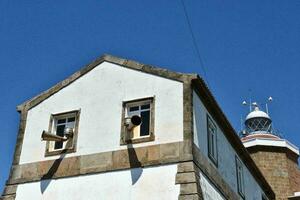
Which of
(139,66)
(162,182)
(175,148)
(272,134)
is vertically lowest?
(162,182)

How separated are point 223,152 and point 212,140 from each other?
1228mm

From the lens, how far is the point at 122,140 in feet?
48.1

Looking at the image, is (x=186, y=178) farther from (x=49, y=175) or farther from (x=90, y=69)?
(x=90, y=69)

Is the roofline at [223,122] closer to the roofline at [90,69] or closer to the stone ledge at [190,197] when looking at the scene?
the roofline at [90,69]

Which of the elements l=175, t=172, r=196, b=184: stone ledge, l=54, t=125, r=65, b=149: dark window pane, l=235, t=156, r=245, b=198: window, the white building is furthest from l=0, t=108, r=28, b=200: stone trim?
l=235, t=156, r=245, b=198: window

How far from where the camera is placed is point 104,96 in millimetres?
15758

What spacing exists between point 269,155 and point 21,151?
17332mm

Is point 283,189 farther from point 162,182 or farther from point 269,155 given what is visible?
point 162,182

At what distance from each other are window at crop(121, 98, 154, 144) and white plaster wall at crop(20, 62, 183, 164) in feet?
0.52

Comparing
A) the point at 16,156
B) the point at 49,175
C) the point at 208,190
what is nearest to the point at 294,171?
the point at 208,190

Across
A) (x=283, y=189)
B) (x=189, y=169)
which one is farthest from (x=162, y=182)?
(x=283, y=189)

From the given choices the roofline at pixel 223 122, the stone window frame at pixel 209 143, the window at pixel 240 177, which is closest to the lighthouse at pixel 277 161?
the roofline at pixel 223 122

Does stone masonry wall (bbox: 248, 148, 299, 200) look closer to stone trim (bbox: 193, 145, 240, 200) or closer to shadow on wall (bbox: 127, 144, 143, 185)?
stone trim (bbox: 193, 145, 240, 200)

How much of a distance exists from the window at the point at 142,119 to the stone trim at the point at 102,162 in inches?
12.0
